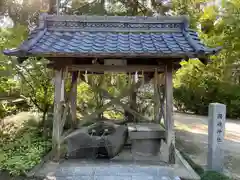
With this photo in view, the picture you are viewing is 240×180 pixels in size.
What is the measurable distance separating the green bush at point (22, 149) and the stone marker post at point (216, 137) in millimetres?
4058

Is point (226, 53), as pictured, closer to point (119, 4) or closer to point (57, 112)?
point (119, 4)

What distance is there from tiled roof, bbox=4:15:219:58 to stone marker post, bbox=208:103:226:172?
4.69 feet

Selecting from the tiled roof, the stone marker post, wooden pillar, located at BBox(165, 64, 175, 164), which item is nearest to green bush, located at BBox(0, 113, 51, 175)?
the tiled roof

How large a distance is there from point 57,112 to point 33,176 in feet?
4.84

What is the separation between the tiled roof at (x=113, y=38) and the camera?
4.59m

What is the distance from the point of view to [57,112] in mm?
5289

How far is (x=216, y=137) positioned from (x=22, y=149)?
16.0ft

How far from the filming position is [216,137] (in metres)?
5.04

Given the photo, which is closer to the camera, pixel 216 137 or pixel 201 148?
pixel 216 137

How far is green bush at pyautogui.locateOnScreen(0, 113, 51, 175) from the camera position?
4.93m

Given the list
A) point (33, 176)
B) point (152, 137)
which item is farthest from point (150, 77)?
point (33, 176)

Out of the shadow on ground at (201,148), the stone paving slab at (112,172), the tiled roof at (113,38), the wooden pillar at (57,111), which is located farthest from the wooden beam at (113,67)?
the shadow on ground at (201,148)

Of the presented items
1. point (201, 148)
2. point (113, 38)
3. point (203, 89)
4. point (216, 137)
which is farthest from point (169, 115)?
point (203, 89)

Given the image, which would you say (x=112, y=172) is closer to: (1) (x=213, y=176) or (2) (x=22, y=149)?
Answer: (1) (x=213, y=176)
